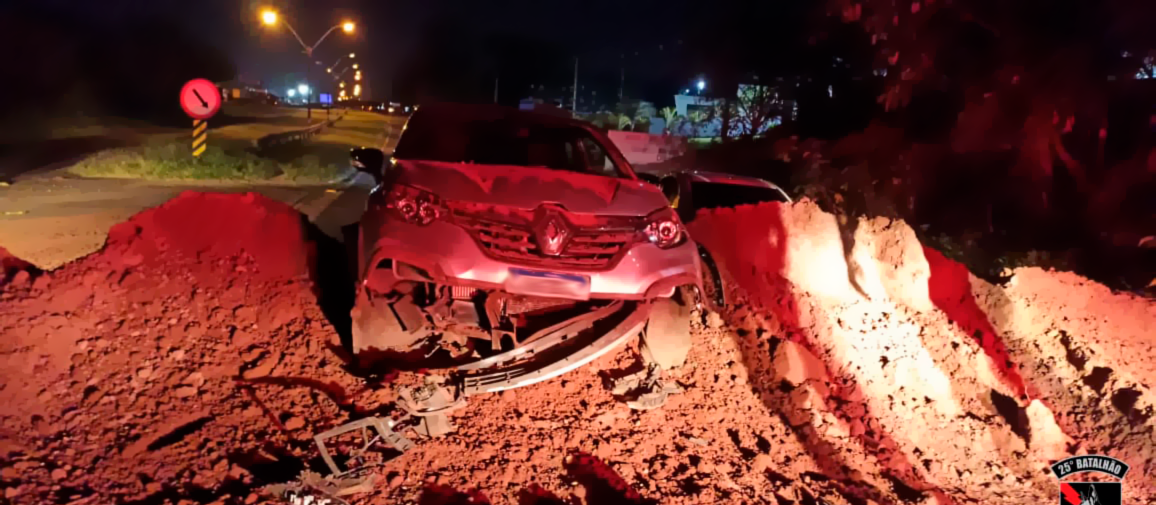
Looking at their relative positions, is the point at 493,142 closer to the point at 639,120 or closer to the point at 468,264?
the point at 468,264

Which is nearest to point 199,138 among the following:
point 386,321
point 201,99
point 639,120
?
point 201,99

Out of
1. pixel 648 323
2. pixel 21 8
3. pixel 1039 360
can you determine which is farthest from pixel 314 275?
pixel 21 8

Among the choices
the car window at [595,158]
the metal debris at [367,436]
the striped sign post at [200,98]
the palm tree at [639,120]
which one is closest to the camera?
the metal debris at [367,436]

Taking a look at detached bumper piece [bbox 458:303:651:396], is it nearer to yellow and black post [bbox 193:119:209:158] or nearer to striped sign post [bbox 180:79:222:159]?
striped sign post [bbox 180:79:222:159]

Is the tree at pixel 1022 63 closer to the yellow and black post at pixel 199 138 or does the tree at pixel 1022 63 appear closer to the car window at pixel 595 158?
the car window at pixel 595 158

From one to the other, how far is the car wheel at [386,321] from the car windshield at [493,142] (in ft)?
3.94

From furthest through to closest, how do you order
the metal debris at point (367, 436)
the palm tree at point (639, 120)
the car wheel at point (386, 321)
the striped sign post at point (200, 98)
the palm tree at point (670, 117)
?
the palm tree at point (639, 120) < the palm tree at point (670, 117) < the striped sign post at point (200, 98) < the car wheel at point (386, 321) < the metal debris at point (367, 436)

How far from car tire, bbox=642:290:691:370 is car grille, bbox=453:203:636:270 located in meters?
0.75

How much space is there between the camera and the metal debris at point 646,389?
16.1 feet

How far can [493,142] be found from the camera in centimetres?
621

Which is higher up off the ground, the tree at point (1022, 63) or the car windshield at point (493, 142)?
the tree at point (1022, 63)

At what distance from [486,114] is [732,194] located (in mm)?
4938

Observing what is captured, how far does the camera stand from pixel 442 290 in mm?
4848

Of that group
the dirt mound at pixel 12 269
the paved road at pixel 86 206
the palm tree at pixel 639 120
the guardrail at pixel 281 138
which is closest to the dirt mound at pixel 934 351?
the dirt mound at pixel 12 269
